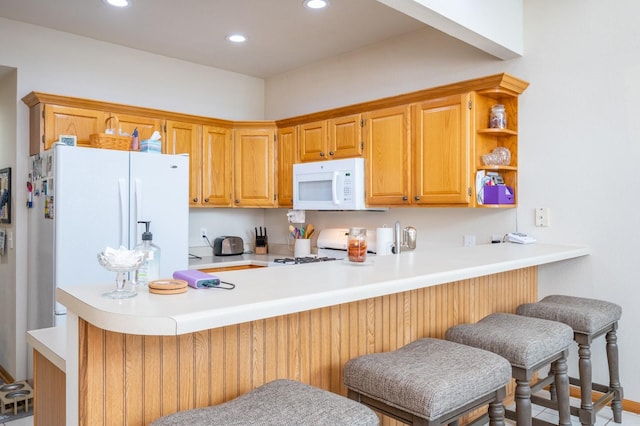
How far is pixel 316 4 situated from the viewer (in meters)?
3.24

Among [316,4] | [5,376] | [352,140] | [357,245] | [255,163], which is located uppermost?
[316,4]

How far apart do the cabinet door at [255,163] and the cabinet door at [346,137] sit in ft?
2.44

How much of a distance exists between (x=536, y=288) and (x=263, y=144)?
8.54 feet

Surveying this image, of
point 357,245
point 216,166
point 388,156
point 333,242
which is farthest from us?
point 216,166

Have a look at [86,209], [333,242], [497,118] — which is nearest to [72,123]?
[86,209]

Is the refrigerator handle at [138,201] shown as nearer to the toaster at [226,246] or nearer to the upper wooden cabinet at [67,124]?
the upper wooden cabinet at [67,124]

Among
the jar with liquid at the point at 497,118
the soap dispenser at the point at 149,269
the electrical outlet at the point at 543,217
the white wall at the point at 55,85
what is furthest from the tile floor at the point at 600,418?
the soap dispenser at the point at 149,269

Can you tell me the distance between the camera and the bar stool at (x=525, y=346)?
5.73 ft

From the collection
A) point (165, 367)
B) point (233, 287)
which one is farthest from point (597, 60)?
point (165, 367)

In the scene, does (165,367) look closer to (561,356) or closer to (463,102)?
(561,356)

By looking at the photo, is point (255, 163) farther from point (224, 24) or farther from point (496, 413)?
point (496, 413)

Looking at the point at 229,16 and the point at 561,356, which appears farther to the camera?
the point at 229,16

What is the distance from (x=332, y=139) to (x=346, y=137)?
15cm

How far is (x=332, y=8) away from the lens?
3.31m
